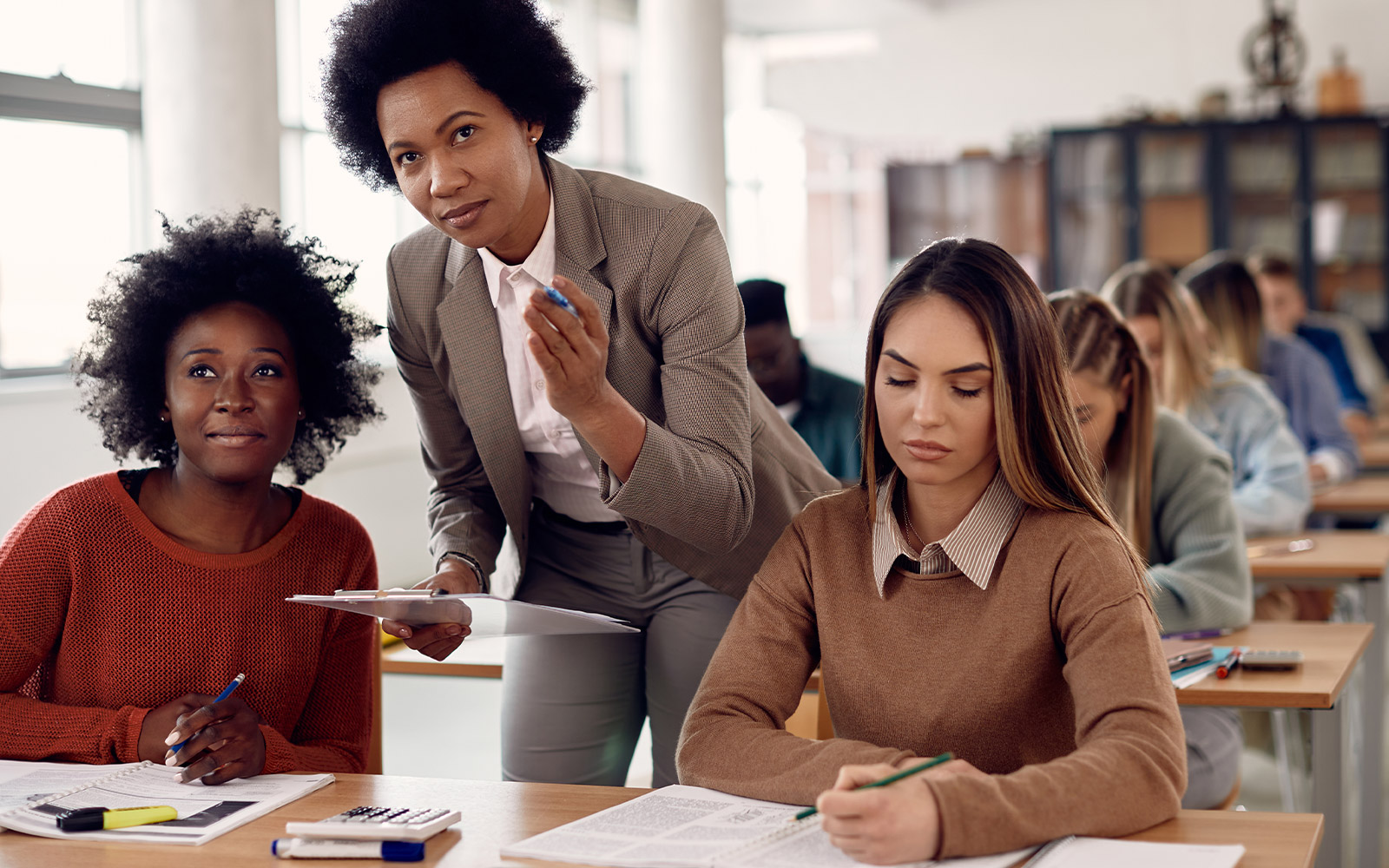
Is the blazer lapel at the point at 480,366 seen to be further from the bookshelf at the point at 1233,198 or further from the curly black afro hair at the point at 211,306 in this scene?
the bookshelf at the point at 1233,198

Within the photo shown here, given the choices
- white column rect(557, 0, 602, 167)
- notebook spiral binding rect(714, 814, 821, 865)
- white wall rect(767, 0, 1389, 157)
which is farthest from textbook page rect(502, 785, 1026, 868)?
white wall rect(767, 0, 1389, 157)

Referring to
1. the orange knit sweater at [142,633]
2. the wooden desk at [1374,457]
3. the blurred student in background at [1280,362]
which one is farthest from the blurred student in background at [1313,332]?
the orange knit sweater at [142,633]

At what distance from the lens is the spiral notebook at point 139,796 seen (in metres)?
1.32

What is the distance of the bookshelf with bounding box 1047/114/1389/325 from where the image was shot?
8609 millimetres

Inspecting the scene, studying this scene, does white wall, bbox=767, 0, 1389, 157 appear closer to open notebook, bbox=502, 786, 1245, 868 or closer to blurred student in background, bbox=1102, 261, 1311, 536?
blurred student in background, bbox=1102, 261, 1311, 536

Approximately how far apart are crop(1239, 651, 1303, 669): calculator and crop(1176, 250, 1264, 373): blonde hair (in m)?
2.21

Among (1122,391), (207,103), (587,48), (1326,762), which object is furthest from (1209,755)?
(587,48)

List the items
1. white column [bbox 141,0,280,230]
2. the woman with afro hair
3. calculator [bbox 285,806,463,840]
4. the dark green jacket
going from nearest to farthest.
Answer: calculator [bbox 285,806,463,840], the woman with afro hair, the dark green jacket, white column [bbox 141,0,280,230]

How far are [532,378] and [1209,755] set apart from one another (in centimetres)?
133

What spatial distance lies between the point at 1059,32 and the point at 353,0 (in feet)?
29.5

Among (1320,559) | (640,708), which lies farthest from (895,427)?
(1320,559)

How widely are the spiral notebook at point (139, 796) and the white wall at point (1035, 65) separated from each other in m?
9.24

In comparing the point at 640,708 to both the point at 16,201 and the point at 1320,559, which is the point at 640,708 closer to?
the point at 1320,559

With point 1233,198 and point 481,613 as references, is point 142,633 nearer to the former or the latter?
point 481,613
